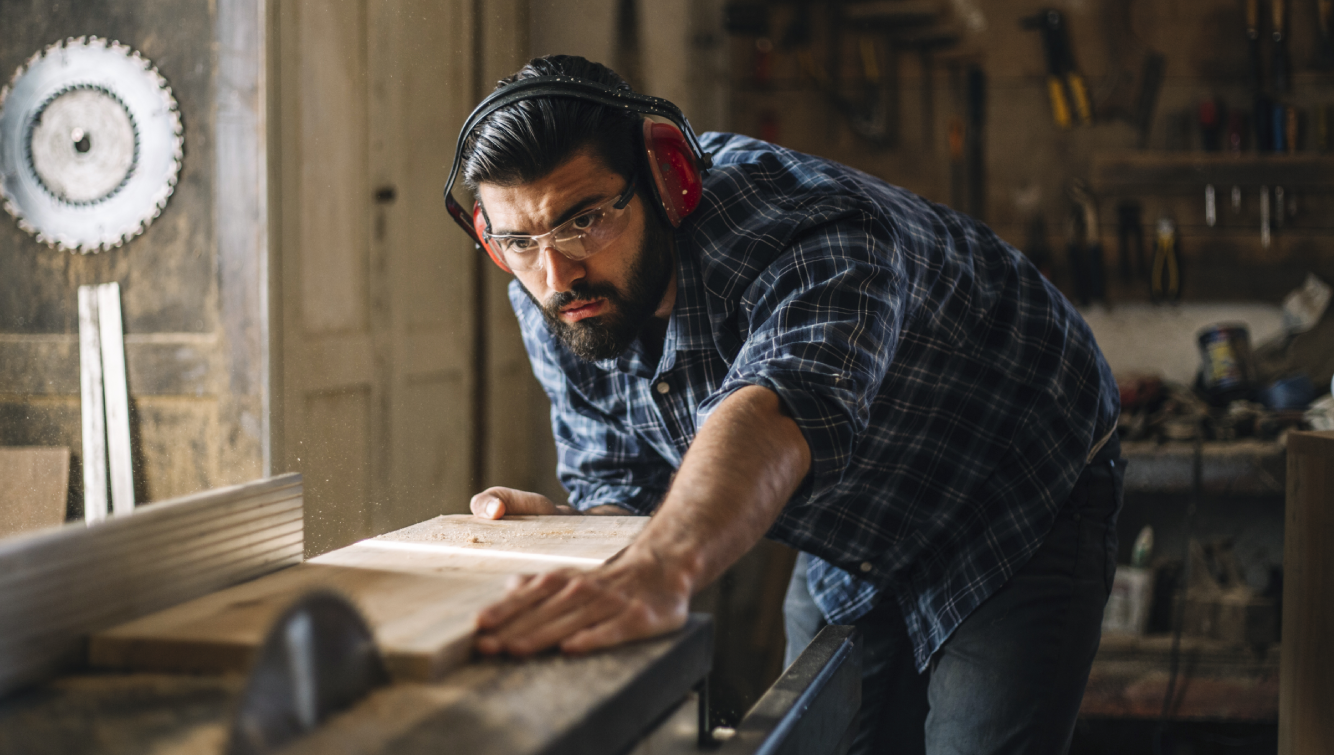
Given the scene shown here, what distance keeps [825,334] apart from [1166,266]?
279cm

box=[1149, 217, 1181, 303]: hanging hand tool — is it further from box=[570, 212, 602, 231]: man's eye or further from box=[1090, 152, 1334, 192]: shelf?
box=[570, 212, 602, 231]: man's eye

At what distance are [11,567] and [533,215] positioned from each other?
27.7 inches

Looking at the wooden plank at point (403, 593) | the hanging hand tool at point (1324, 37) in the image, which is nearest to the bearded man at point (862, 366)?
the wooden plank at point (403, 593)

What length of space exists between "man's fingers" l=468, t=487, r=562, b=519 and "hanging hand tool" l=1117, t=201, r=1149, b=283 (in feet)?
8.86

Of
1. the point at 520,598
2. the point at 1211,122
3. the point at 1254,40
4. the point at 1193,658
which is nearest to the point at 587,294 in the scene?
the point at 520,598

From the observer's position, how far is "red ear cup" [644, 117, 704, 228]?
125 centimetres

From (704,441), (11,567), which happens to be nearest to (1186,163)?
(704,441)

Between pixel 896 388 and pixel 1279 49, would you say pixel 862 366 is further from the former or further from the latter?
pixel 1279 49

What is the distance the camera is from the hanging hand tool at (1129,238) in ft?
11.1

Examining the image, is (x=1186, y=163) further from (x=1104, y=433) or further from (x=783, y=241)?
(x=783, y=241)

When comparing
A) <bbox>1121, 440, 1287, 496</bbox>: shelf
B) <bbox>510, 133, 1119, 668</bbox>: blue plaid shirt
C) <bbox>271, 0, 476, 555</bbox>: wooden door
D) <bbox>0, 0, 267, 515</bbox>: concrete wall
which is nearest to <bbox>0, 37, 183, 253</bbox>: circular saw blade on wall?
<bbox>0, 0, 267, 515</bbox>: concrete wall

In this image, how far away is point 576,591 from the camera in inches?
29.6

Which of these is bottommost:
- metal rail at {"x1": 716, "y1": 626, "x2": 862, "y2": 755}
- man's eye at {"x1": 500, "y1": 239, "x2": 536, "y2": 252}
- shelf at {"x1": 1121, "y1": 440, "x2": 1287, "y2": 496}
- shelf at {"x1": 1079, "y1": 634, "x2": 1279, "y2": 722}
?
shelf at {"x1": 1079, "y1": 634, "x2": 1279, "y2": 722}

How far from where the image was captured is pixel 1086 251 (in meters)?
3.43
